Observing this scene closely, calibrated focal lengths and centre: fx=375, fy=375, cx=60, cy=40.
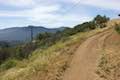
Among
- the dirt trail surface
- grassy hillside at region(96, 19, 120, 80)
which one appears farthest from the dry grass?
the dirt trail surface

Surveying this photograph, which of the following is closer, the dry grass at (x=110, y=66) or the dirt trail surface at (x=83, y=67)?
the dry grass at (x=110, y=66)

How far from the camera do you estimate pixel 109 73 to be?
654 inches

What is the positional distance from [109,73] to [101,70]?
65cm

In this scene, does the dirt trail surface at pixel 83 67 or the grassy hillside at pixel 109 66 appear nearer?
the grassy hillside at pixel 109 66

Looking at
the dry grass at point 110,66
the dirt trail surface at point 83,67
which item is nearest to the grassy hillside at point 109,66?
the dry grass at point 110,66

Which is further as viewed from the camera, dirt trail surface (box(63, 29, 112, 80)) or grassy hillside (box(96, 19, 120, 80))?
dirt trail surface (box(63, 29, 112, 80))

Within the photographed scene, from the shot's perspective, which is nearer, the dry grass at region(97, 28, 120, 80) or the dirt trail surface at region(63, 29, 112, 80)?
the dry grass at region(97, 28, 120, 80)

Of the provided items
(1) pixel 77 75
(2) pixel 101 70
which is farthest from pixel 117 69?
(1) pixel 77 75

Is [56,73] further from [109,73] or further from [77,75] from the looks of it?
[109,73]

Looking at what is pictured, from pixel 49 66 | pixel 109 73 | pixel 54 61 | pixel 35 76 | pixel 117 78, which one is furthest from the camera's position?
pixel 54 61

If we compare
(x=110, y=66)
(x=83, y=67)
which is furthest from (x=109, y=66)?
(x=83, y=67)

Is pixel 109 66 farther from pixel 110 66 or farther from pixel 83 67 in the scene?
pixel 83 67

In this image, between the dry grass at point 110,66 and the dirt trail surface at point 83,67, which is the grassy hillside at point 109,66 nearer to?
the dry grass at point 110,66

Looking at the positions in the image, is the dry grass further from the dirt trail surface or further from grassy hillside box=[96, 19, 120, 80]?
the dirt trail surface
